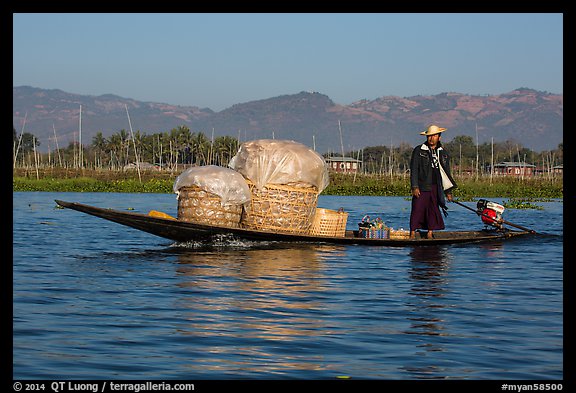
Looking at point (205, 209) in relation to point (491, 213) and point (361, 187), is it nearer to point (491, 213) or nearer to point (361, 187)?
point (491, 213)

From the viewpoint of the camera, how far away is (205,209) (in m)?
13.2

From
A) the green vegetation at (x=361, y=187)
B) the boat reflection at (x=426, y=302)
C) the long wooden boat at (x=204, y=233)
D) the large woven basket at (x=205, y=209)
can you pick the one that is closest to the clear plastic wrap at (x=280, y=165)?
the large woven basket at (x=205, y=209)

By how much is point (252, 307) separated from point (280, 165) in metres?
5.38

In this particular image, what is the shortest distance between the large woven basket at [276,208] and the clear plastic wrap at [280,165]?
12 centimetres

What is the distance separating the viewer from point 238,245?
13.7m

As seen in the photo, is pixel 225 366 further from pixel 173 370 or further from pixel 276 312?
pixel 276 312

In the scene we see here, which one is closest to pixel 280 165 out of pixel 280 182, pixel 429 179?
pixel 280 182

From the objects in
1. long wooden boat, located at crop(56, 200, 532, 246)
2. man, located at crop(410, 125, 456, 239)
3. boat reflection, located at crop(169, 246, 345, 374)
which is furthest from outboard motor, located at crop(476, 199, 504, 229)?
boat reflection, located at crop(169, 246, 345, 374)

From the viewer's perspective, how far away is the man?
45.0ft

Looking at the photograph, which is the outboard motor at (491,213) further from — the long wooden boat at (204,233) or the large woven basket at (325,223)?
the large woven basket at (325,223)

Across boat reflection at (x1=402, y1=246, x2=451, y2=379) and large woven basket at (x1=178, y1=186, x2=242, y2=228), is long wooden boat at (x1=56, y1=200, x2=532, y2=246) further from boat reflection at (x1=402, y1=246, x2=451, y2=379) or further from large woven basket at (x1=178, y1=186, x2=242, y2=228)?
boat reflection at (x1=402, y1=246, x2=451, y2=379)

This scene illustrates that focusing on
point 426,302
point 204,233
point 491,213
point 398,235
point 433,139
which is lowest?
point 426,302

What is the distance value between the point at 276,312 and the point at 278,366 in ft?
6.79
